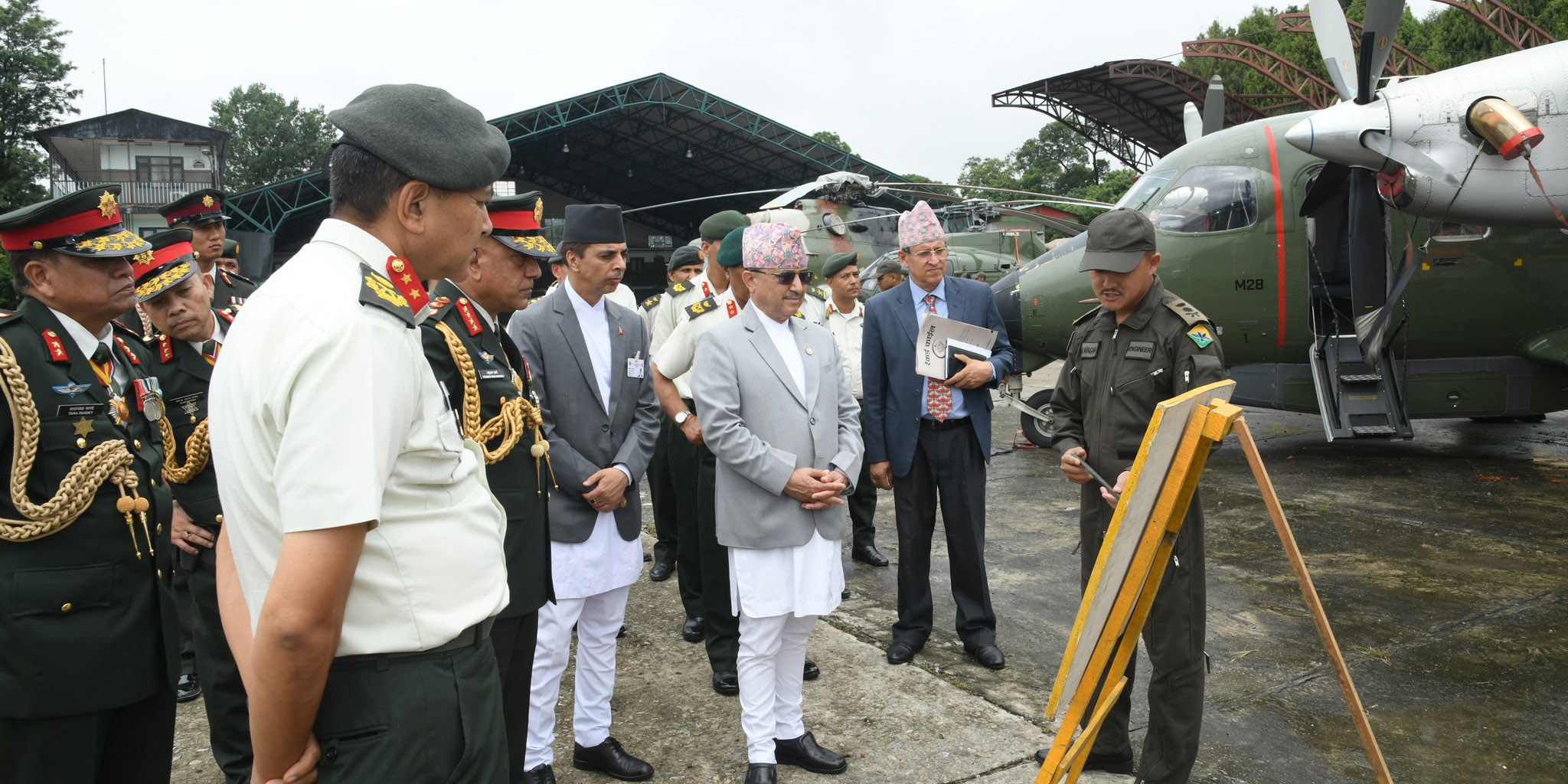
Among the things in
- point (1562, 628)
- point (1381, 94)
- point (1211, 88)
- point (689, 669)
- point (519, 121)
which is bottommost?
point (689, 669)

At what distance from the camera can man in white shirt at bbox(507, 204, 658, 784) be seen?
3.38 meters

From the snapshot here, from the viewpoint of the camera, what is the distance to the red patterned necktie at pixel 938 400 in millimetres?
4539

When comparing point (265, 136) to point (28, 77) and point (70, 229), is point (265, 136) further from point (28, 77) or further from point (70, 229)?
point (70, 229)

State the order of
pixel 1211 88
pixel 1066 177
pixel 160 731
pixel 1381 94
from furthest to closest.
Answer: pixel 1066 177
pixel 1211 88
pixel 1381 94
pixel 160 731

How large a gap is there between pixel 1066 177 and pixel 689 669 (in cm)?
5123

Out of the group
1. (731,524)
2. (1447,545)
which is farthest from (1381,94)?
(731,524)

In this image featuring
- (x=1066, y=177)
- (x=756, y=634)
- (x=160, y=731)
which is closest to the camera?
(x=160, y=731)

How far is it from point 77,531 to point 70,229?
2.78 feet

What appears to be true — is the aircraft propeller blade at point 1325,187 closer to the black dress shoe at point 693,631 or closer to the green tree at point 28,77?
the black dress shoe at point 693,631

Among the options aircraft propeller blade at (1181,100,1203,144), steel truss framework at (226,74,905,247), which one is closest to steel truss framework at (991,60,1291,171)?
steel truss framework at (226,74,905,247)

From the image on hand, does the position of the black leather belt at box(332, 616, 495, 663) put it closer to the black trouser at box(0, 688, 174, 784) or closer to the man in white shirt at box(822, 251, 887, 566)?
the black trouser at box(0, 688, 174, 784)

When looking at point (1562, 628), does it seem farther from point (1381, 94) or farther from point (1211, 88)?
point (1211, 88)

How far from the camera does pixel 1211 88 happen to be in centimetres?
1177

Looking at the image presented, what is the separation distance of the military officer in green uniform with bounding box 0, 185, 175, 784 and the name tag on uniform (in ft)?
10.2
